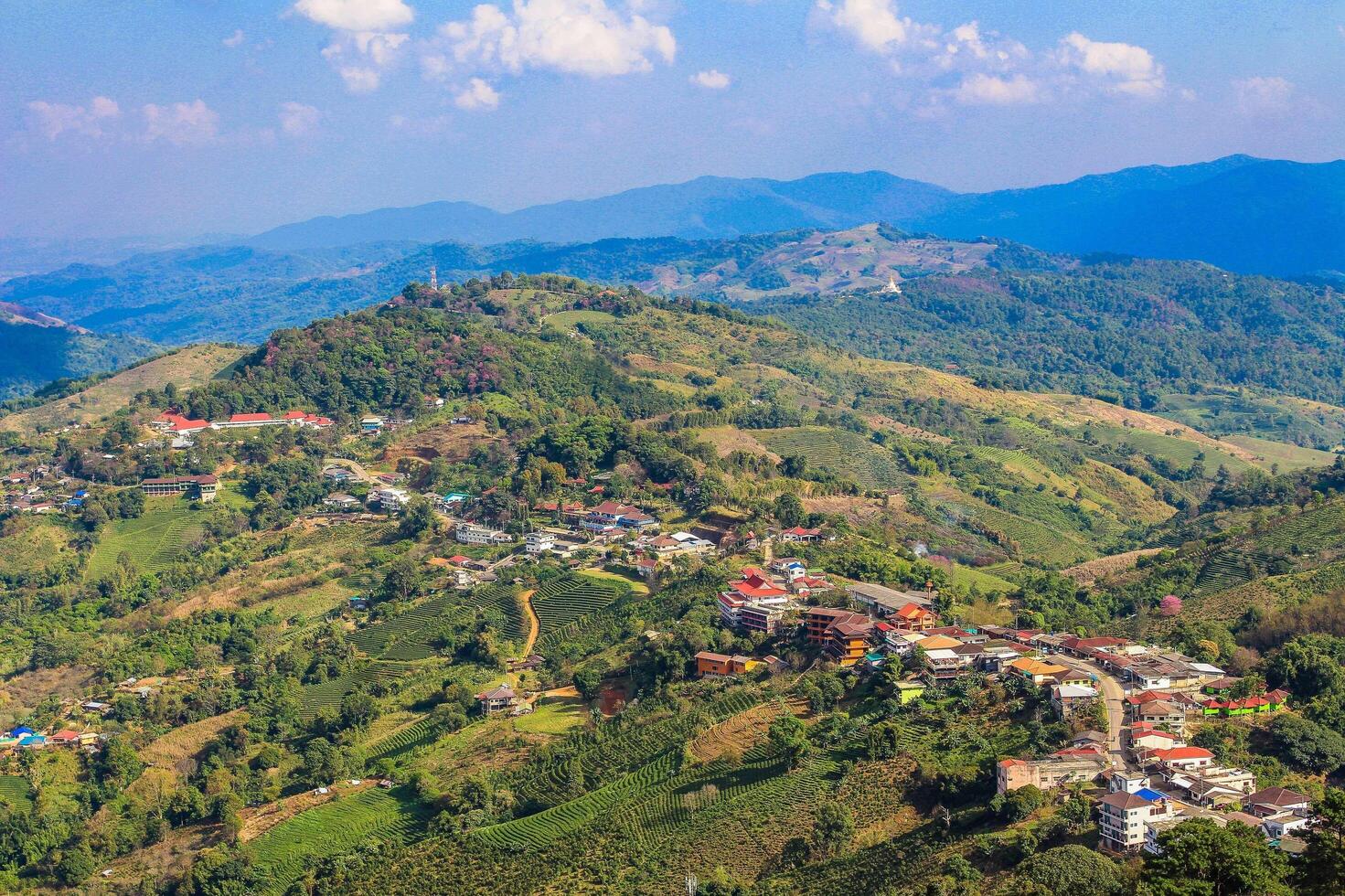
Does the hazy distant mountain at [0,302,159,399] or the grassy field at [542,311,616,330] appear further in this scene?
the hazy distant mountain at [0,302,159,399]

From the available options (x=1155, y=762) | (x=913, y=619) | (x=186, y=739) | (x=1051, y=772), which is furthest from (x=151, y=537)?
(x=1155, y=762)

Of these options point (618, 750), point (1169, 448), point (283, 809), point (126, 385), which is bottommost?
point (1169, 448)

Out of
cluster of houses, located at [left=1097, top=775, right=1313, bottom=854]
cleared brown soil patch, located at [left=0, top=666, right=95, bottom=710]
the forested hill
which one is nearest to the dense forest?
the forested hill

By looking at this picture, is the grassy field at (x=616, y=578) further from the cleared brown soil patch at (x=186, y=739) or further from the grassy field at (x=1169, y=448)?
the grassy field at (x=1169, y=448)

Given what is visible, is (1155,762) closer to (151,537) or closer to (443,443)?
(443,443)

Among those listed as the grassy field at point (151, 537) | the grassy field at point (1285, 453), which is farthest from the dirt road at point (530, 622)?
the grassy field at point (1285, 453)

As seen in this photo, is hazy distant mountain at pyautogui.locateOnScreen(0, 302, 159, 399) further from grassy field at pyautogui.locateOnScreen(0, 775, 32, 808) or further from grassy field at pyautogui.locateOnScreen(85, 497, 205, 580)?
grassy field at pyautogui.locateOnScreen(0, 775, 32, 808)

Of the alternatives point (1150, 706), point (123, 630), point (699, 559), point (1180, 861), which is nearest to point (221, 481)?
point (123, 630)

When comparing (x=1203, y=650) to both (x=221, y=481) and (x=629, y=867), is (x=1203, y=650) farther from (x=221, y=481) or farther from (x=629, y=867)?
(x=221, y=481)
